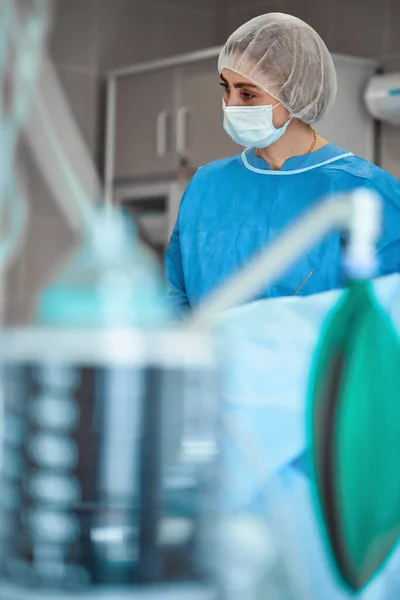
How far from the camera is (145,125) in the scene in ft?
14.3

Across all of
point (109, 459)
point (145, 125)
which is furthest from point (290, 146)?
point (145, 125)

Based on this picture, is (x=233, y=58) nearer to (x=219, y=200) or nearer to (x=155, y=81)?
(x=219, y=200)

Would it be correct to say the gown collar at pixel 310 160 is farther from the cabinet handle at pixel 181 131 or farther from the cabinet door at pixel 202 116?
the cabinet handle at pixel 181 131

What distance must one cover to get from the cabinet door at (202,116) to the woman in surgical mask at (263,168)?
200cm

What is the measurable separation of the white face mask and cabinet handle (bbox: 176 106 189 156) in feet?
7.48

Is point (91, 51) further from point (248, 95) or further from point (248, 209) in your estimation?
point (248, 209)

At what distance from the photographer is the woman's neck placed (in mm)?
1828

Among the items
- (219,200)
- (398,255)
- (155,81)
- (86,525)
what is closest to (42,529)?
(86,525)

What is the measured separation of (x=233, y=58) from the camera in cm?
188

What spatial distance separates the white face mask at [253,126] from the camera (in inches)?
71.1

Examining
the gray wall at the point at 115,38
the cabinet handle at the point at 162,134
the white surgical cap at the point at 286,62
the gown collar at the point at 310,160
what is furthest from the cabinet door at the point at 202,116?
the gown collar at the point at 310,160

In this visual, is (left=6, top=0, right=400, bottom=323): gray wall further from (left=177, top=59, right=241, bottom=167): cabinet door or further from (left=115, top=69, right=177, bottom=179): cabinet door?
(left=177, top=59, right=241, bottom=167): cabinet door

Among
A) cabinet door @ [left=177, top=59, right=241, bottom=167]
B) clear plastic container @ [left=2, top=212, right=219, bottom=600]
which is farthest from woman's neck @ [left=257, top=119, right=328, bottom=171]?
cabinet door @ [left=177, top=59, right=241, bottom=167]

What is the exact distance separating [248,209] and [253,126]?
0.15m
